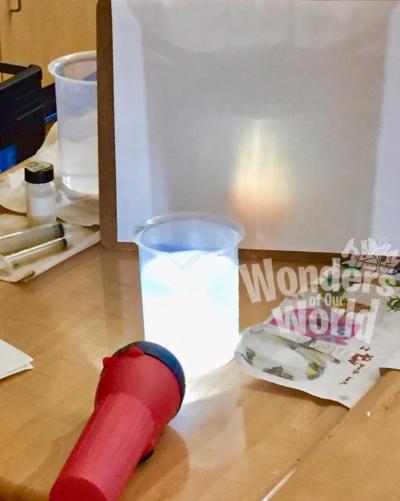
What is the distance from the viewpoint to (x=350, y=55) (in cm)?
83

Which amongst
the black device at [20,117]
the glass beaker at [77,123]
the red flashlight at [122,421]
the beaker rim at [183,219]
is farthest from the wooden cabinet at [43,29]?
the red flashlight at [122,421]

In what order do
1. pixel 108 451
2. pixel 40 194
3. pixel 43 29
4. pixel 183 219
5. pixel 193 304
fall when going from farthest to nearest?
pixel 43 29 → pixel 40 194 → pixel 183 219 → pixel 193 304 → pixel 108 451

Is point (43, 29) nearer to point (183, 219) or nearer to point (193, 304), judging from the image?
point (183, 219)

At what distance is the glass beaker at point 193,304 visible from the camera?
2.34 feet

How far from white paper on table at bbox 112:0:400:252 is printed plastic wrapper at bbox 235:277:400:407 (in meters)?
0.10

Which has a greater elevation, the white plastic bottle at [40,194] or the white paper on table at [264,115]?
the white paper on table at [264,115]

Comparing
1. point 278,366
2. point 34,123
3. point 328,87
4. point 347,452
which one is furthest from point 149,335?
point 34,123

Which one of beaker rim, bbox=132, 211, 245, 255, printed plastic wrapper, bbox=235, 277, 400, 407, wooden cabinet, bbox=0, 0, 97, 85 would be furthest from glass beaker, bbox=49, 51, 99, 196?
wooden cabinet, bbox=0, 0, 97, 85

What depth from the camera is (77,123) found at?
3.39 feet

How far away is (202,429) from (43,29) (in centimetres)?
196

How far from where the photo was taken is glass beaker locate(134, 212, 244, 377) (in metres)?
0.71

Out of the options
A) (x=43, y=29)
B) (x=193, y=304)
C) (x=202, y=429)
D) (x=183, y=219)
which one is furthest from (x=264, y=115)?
(x=43, y=29)

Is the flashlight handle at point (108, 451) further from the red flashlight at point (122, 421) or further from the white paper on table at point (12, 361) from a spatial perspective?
the white paper on table at point (12, 361)

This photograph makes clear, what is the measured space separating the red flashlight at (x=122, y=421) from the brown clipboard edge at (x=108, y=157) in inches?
12.3
